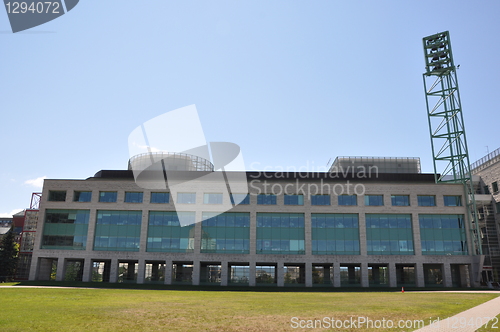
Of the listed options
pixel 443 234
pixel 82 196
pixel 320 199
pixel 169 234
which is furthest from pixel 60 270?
pixel 443 234

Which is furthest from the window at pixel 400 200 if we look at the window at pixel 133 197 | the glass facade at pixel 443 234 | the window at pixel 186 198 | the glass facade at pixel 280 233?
the window at pixel 133 197

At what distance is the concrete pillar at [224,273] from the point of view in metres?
58.1

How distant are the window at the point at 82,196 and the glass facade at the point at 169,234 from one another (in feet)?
34.3

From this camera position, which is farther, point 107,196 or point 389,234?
point 107,196

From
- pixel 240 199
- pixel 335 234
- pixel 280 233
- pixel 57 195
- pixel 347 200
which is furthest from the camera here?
pixel 57 195

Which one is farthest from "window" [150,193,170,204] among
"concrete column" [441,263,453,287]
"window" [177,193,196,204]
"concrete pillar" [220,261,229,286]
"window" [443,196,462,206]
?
"window" [443,196,462,206]

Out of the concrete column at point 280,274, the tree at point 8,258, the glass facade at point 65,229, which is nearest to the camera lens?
the concrete column at point 280,274

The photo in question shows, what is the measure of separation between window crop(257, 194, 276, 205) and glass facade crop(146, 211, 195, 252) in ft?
34.3

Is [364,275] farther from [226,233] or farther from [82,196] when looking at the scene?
[82,196]

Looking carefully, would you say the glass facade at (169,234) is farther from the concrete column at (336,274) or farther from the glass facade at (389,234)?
the glass facade at (389,234)

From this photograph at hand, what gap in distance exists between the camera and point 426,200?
6094cm

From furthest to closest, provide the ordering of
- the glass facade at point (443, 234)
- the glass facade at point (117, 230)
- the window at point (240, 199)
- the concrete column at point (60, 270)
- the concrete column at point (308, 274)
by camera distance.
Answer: the window at point (240, 199) < the glass facade at point (117, 230) < the glass facade at point (443, 234) < the concrete column at point (60, 270) < the concrete column at point (308, 274)

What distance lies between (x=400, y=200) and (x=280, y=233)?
19.2 meters

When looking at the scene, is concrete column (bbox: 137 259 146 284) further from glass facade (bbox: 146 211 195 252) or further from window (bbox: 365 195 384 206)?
window (bbox: 365 195 384 206)
